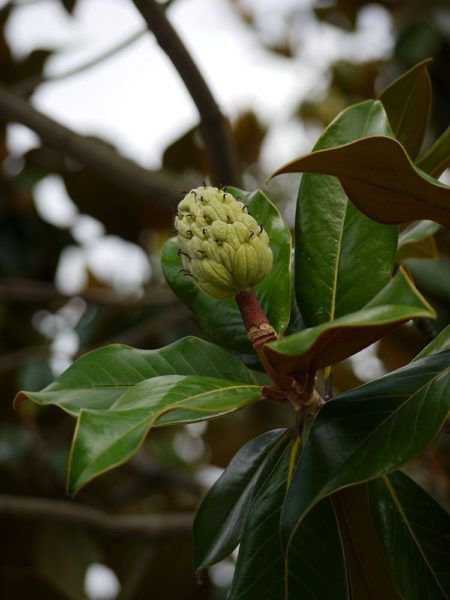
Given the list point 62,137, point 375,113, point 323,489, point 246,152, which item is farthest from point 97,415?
point 246,152

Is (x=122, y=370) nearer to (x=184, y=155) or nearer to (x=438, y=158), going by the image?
(x=438, y=158)

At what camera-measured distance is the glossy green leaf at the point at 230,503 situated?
2.66 feet

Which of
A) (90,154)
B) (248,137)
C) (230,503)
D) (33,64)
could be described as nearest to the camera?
(230,503)

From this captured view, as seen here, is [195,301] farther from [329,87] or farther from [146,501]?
[329,87]

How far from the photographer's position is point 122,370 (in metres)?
0.77

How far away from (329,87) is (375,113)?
199 centimetres

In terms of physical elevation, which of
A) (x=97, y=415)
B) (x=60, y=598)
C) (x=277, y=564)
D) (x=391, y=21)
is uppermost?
(x=391, y=21)

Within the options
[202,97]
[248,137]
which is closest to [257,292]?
[202,97]

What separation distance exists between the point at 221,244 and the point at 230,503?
9.8 inches

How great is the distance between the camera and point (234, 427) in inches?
96.9

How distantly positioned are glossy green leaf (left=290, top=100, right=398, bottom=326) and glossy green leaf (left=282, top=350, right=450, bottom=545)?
0.27 ft

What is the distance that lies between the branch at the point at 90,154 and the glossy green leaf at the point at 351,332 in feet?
2.99

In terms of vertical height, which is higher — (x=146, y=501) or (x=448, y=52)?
(x=448, y=52)

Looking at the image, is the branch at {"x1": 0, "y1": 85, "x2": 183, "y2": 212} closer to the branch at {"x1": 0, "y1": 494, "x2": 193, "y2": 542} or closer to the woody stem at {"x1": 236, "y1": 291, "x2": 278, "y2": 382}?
the branch at {"x1": 0, "y1": 494, "x2": 193, "y2": 542}
